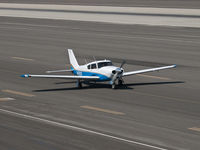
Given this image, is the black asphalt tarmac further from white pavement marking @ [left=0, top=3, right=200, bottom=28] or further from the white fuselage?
white pavement marking @ [left=0, top=3, right=200, bottom=28]

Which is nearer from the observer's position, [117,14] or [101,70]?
[101,70]

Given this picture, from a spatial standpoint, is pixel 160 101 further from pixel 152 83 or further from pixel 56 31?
pixel 56 31

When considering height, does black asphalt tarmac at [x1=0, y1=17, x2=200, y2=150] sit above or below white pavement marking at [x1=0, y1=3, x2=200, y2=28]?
below

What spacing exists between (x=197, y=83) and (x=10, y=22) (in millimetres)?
56312

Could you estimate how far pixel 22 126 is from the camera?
20.9 meters

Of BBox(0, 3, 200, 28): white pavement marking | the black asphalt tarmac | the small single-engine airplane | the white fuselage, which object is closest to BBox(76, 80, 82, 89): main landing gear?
the small single-engine airplane

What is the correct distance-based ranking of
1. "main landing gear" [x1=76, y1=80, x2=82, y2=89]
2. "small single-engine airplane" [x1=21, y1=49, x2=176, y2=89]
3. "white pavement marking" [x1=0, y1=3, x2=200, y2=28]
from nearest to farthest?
"small single-engine airplane" [x1=21, y1=49, x2=176, y2=89]
"main landing gear" [x1=76, y1=80, x2=82, y2=89]
"white pavement marking" [x1=0, y1=3, x2=200, y2=28]

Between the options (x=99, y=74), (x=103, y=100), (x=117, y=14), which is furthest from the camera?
(x=117, y=14)

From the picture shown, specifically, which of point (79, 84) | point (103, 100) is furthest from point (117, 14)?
point (103, 100)

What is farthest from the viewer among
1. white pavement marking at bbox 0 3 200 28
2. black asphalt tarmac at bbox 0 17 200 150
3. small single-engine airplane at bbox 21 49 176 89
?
white pavement marking at bbox 0 3 200 28

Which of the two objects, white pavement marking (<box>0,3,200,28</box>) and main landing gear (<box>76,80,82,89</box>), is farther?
white pavement marking (<box>0,3,200,28</box>)

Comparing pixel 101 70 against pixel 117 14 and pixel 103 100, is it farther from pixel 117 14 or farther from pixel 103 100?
pixel 117 14

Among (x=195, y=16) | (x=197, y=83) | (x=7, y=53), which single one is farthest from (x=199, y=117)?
(x=195, y=16)

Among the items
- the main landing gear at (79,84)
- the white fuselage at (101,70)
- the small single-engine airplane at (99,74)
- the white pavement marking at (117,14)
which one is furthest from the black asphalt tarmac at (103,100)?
the white pavement marking at (117,14)
